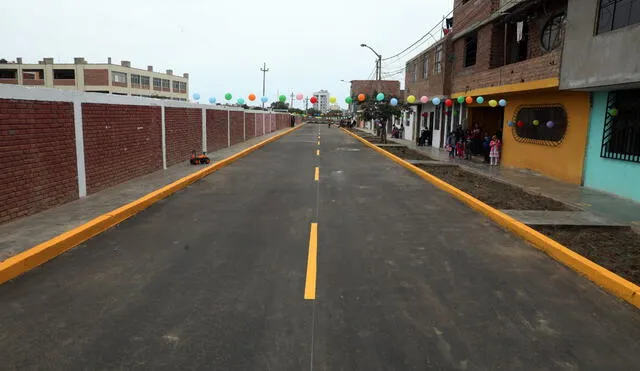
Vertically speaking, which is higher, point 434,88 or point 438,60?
point 438,60

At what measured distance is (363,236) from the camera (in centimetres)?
765

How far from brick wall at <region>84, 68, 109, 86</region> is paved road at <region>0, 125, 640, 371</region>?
83.5 m

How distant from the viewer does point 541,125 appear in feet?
54.8

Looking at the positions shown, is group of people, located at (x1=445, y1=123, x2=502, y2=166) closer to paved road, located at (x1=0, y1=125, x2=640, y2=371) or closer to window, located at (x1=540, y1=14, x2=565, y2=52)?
window, located at (x1=540, y1=14, x2=565, y2=52)

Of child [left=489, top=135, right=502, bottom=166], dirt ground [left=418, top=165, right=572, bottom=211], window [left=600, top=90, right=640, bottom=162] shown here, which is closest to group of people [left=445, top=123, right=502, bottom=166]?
child [left=489, top=135, right=502, bottom=166]

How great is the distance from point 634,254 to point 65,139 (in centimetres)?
1002

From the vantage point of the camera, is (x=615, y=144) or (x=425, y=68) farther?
(x=425, y=68)

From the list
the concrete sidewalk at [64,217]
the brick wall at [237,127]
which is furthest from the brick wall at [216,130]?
the concrete sidewalk at [64,217]

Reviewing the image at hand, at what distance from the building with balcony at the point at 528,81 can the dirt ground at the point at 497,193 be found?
8.84 ft

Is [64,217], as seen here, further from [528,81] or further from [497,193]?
[528,81]

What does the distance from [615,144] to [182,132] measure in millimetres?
14233

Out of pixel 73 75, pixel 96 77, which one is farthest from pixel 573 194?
pixel 73 75

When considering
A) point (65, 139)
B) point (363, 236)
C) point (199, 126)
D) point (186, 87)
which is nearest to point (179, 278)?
Answer: point (363, 236)

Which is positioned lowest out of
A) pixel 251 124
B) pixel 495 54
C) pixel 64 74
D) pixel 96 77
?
pixel 251 124
